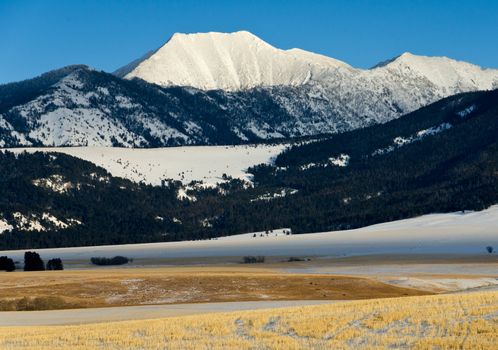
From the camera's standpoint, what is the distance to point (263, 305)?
96812mm

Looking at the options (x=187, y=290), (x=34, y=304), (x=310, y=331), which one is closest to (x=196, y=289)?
(x=187, y=290)

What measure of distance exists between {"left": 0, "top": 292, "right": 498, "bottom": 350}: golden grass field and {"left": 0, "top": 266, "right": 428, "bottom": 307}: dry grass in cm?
4209

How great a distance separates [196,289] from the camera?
12075 centimetres

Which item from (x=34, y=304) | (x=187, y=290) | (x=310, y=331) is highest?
(x=187, y=290)

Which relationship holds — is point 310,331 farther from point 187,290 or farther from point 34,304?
point 187,290

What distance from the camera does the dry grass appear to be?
111m

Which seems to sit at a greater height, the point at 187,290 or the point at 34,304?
the point at 187,290

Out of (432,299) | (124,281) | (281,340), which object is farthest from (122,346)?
(124,281)

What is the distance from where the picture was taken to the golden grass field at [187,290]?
4313 inches

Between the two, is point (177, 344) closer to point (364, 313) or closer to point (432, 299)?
point (364, 313)

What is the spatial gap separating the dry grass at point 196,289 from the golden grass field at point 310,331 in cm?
4209

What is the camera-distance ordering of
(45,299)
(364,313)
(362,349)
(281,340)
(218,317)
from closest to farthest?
(362,349)
(281,340)
(364,313)
(218,317)
(45,299)

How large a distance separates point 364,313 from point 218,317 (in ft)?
36.2

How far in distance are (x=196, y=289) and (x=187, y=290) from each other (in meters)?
1.25
